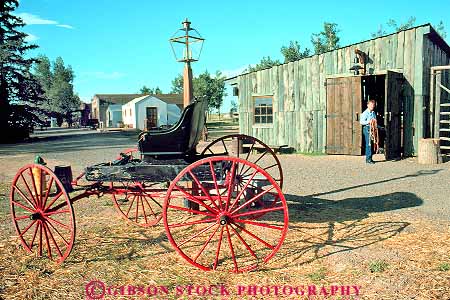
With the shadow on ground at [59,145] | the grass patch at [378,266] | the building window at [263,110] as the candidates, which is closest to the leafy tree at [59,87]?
the shadow on ground at [59,145]

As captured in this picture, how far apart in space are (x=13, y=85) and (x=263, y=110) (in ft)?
70.8

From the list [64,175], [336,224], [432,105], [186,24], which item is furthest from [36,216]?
[432,105]

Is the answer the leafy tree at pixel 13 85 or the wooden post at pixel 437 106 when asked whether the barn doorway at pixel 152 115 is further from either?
the wooden post at pixel 437 106

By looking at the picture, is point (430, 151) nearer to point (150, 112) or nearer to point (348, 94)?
point (348, 94)

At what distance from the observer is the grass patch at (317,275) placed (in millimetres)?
3738

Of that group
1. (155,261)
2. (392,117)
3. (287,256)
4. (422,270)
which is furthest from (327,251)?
(392,117)

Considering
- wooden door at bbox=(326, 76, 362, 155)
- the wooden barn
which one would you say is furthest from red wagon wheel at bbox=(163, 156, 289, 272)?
the wooden barn

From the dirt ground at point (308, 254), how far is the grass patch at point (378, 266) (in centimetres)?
1

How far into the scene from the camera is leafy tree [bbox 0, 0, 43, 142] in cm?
2659

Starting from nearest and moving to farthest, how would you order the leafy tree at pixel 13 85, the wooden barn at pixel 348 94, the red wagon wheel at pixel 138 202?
the red wagon wheel at pixel 138 202, the wooden barn at pixel 348 94, the leafy tree at pixel 13 85

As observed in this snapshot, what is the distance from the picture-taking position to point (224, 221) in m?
4.08

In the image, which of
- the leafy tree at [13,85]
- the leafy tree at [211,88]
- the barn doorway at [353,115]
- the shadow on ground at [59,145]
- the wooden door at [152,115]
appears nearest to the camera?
the barn doorway at [353,115]

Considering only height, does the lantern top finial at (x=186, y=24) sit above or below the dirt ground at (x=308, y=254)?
above

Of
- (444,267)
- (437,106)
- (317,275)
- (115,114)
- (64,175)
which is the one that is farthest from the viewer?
(115,114)
